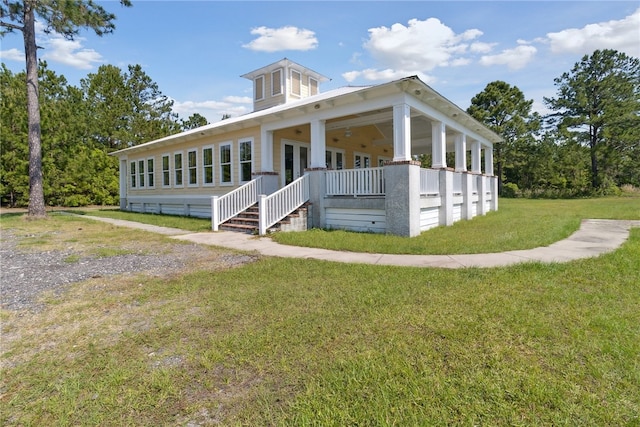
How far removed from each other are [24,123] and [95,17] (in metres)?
9.35

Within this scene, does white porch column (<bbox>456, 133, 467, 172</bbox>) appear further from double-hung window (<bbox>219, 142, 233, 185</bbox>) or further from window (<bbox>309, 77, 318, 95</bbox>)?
double-hung window (<bbox>219, 142, 233, 185</bbox>)

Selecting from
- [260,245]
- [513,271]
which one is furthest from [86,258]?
[513,271]

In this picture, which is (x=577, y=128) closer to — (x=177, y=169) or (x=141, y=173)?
(x=177, y=169)

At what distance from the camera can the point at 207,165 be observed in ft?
48.6

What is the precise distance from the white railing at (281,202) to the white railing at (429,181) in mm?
3413

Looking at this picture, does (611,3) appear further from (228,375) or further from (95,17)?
(95,17)

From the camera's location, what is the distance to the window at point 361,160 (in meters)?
15.8

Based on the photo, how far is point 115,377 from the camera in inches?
88.5

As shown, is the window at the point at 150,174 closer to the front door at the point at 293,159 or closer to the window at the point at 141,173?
the window at the point at 141,173

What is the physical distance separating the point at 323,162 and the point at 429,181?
10.6 feet

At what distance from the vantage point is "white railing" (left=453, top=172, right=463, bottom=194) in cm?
1165

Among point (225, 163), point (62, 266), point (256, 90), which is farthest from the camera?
point (256, 90)

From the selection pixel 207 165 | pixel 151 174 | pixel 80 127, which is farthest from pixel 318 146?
pixel 80 127

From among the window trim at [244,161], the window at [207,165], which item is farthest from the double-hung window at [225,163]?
the window at [207,165]
